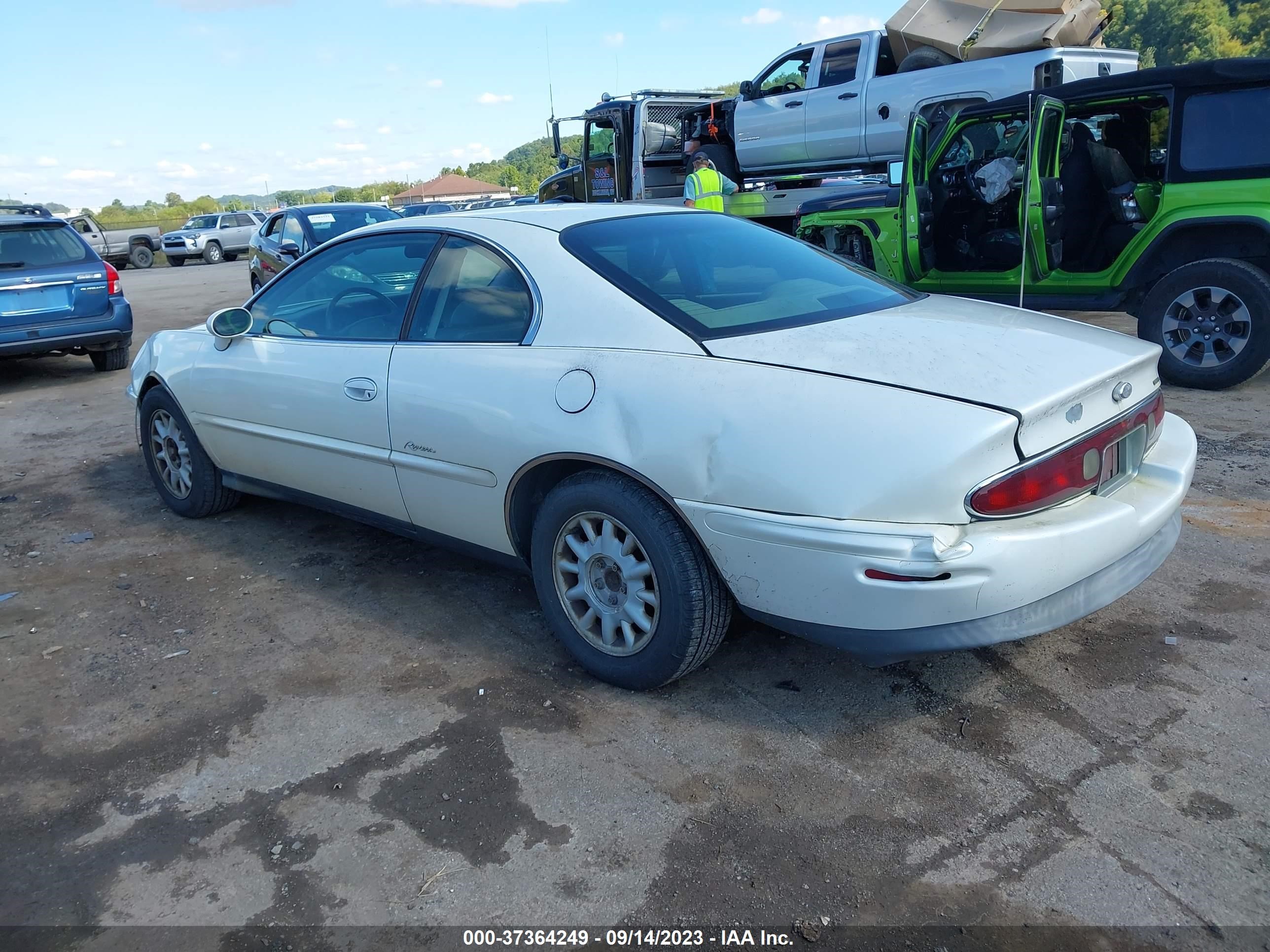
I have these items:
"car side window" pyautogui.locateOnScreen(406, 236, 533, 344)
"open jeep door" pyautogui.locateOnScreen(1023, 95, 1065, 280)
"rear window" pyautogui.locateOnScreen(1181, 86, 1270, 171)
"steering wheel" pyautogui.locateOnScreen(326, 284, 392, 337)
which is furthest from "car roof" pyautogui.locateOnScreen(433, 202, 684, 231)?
"rear window" pyautogui.locateOnScreen(1181, 86, 1270, 171)

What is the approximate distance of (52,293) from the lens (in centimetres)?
888

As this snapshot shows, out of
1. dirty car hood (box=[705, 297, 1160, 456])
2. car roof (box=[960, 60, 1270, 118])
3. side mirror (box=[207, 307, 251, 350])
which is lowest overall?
dirty car hood (box=[705, 297, 1160, 456])

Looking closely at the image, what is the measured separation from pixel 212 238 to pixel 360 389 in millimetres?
32081

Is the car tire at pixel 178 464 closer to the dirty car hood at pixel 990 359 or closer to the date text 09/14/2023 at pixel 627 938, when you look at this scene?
the dirty car hood at pixel 990 359

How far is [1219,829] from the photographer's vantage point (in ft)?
7.82

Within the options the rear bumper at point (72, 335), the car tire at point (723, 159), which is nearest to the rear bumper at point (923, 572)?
the rear bumper at point (72, 335)

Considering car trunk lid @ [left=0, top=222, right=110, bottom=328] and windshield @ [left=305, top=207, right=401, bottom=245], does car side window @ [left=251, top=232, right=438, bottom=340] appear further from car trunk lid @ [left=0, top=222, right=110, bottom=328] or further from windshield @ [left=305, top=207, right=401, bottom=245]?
windshield @ [left=305, top=207, right=401, bottom=245]

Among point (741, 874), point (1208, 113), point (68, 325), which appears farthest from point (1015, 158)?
point (68, 325)

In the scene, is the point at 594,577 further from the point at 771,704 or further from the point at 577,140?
the point at 577,140

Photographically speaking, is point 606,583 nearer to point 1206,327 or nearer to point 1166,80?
point 1206,327

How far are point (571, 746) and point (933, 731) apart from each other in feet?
3.53

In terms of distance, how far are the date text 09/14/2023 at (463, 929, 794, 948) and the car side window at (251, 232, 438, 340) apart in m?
2.30

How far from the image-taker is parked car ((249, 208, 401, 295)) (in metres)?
12.0

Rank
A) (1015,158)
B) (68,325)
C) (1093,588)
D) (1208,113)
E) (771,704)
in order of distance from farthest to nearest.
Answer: (68,325)
(1015,158)
(1208,113)
(771,704)
(1093,588)
